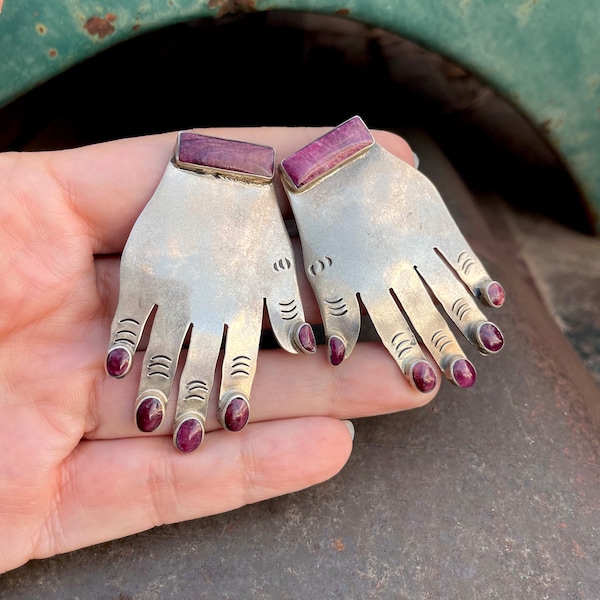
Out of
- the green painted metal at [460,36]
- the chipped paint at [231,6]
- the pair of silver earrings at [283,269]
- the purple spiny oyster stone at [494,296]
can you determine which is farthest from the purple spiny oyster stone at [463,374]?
the chipped paint at [231,6]

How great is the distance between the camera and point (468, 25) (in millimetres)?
1128

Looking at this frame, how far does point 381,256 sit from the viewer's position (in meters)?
1.06

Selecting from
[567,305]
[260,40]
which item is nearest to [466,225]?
[567,305]

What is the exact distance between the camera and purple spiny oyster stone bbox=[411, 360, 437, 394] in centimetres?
100

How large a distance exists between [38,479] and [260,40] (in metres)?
1.10

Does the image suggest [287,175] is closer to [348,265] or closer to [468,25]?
[348,265]

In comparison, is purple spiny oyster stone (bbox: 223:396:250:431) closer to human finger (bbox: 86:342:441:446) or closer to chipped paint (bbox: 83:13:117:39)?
human finger (bbox: 86:342:441:446)

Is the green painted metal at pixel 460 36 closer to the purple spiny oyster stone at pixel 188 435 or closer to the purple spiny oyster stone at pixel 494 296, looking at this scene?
the purple spiny oyster stone at pixel 494 296

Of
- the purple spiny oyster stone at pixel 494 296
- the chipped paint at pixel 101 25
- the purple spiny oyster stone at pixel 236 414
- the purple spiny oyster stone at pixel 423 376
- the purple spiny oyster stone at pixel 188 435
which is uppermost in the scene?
the chipped paint at pixel 101 25

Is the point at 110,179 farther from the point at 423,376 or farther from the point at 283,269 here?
the point at 423,376

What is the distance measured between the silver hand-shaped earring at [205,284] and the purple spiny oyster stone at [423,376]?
175 millimetres

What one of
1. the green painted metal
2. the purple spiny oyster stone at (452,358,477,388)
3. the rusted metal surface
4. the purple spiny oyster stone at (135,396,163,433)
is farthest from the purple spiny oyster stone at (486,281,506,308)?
the purple spiny oyster stone at (135,396,163,433)

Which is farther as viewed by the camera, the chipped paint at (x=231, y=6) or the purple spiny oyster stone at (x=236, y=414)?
the chipped paint at (x=231, y=6)

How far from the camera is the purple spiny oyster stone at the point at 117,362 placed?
0.95 metres
